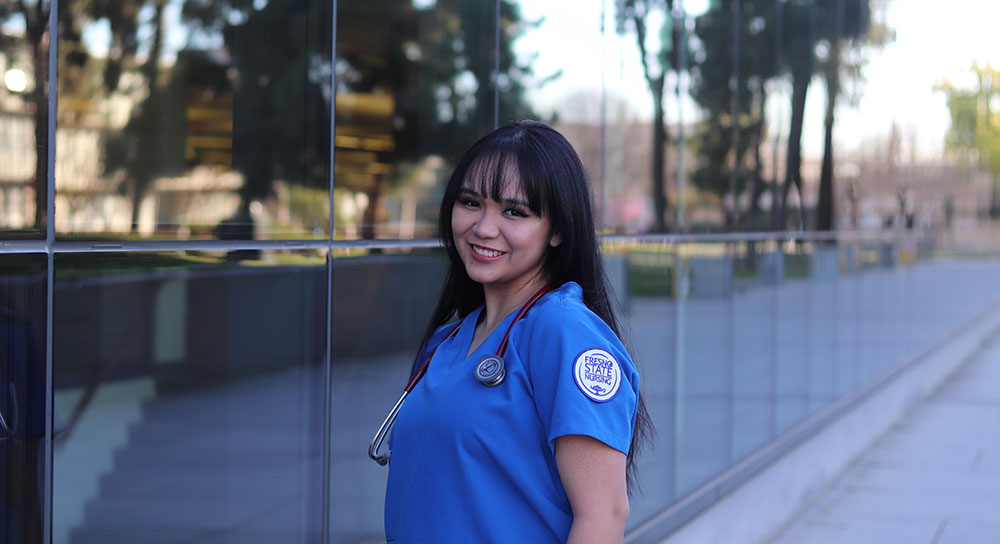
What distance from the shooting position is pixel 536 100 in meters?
4.96

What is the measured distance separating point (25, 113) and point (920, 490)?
702 cm

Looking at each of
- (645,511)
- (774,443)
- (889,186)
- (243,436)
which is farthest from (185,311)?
(889,186)

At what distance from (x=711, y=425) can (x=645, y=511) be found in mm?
1171

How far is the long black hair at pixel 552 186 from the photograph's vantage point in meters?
1.96

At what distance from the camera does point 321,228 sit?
3631 mm

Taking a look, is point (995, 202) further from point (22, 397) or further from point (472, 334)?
point (22, 397)

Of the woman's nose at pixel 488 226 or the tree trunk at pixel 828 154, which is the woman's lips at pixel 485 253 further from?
the tree trunk at pixel 828 154

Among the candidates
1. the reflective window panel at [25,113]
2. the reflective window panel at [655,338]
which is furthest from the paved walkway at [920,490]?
the reflective window panel at [25,113]

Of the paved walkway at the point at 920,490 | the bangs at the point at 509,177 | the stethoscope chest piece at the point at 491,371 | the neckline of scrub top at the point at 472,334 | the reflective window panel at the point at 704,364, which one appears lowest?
the paved walkway at the point at 920,490

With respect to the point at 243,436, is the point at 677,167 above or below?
above

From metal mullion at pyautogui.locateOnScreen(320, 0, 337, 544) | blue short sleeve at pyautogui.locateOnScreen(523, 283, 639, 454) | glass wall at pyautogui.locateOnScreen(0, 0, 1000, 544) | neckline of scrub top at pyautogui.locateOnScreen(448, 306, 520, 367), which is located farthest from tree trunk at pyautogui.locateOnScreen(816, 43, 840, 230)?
blue short sleeve at pyautogui.locateOnScreen(523, 283, 639, 454)

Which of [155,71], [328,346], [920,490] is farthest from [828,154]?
[328,346]

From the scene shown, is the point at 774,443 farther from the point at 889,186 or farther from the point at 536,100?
the point at 889,186

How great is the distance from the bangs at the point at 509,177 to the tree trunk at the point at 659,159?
3.79 meters
